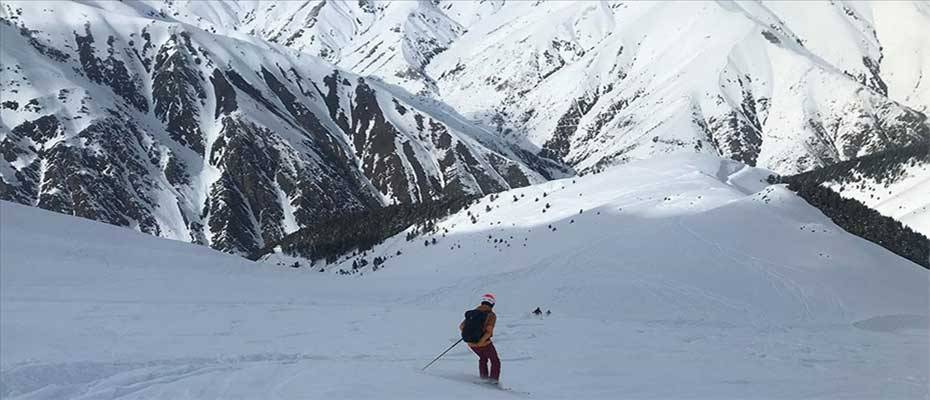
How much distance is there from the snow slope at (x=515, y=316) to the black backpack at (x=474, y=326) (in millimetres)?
982

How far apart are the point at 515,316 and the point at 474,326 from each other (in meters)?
13.2

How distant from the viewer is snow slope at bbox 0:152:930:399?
49.8 feet

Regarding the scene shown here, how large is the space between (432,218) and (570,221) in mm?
48473

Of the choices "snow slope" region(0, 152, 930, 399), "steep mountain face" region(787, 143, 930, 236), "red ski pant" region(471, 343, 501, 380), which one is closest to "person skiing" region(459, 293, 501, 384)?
"red ski pant" region(471, 343, 501, 380)

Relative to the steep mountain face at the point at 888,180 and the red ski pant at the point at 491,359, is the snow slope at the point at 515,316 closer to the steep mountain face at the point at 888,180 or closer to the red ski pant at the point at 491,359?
the red ski pant at the point at 491,359

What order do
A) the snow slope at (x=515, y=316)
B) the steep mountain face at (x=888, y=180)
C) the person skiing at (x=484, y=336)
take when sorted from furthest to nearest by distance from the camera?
the steep mountain face at (x=888, y=180) → the person skiing at (x=484, y=336) → the snow slope at (x=515, y=316)

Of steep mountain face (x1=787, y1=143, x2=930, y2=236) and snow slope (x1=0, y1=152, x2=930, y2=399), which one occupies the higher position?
steep mountain face (x1=787, y1=143, x2=930, y2=236)

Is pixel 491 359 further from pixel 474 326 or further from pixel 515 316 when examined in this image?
pixel 515 316

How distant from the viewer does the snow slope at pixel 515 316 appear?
15.2 metres

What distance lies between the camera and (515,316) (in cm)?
2905

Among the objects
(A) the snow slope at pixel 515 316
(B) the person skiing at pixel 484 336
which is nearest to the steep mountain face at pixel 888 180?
(A) the snow slope at pixel 515 316

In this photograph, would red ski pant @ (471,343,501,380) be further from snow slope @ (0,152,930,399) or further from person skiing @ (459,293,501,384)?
snow slope @ (0,152,930,399)

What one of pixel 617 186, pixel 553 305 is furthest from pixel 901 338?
pixel 617 186

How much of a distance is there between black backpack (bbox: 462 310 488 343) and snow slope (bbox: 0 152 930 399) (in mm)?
982
